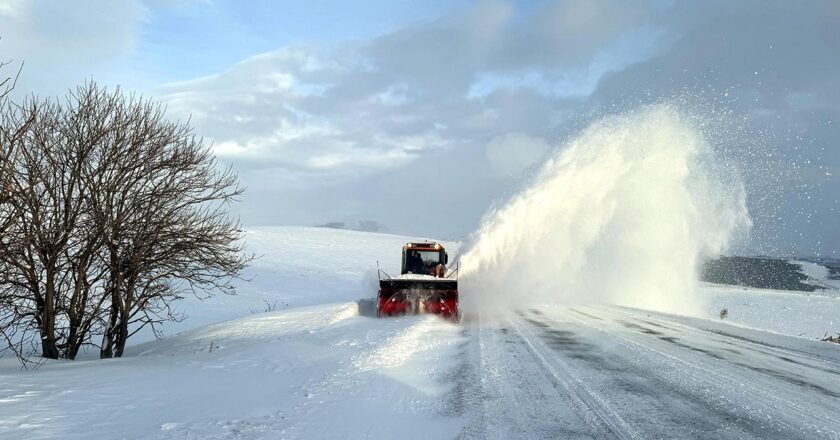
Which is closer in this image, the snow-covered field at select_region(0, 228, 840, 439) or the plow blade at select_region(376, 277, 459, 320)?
the snow-covered field at select_region(0, 228, 840, 439)

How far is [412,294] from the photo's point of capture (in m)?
14.5

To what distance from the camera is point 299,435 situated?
4273mm

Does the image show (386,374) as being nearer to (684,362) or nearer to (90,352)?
(684,362)

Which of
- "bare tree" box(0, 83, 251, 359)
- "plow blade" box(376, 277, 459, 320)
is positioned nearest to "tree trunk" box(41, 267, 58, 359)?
"bare tree" box(0, 83, 251, 359)

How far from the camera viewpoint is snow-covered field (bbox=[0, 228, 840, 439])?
4.52 m

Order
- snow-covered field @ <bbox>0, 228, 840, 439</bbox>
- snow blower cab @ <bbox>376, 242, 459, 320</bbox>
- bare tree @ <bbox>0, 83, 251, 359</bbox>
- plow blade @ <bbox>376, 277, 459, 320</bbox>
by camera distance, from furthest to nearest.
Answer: plow blade @ <bbox>376, 277, 459, 320</bbox> < snow blower cab @ <bbox>376, 242, 459, 320</bbox> < bare tree @ <bbox>0, 83, 251, 359</bbox> < snow-covered field @ <bbox>0, 228, 840, 439</bbox>

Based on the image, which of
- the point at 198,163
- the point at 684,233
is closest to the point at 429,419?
the point at 198,163

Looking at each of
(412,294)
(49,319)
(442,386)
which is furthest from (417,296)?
(49,319)

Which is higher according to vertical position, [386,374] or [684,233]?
[684,233]

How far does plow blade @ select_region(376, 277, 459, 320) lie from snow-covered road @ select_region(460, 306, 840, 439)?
3.63m

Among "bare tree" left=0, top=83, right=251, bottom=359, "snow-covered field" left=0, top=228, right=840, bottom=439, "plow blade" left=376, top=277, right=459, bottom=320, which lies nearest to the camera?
"snow-covered field" left=0, top=228, right=840, bottom=439

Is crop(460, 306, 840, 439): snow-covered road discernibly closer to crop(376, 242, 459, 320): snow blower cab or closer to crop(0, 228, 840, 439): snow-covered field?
crop(0, 228, 840, 439): snow-covered field

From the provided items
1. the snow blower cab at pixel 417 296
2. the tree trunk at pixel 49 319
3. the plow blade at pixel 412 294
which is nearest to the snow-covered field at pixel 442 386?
the tree trunk at pixel 49 319

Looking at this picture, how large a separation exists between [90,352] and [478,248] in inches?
576
